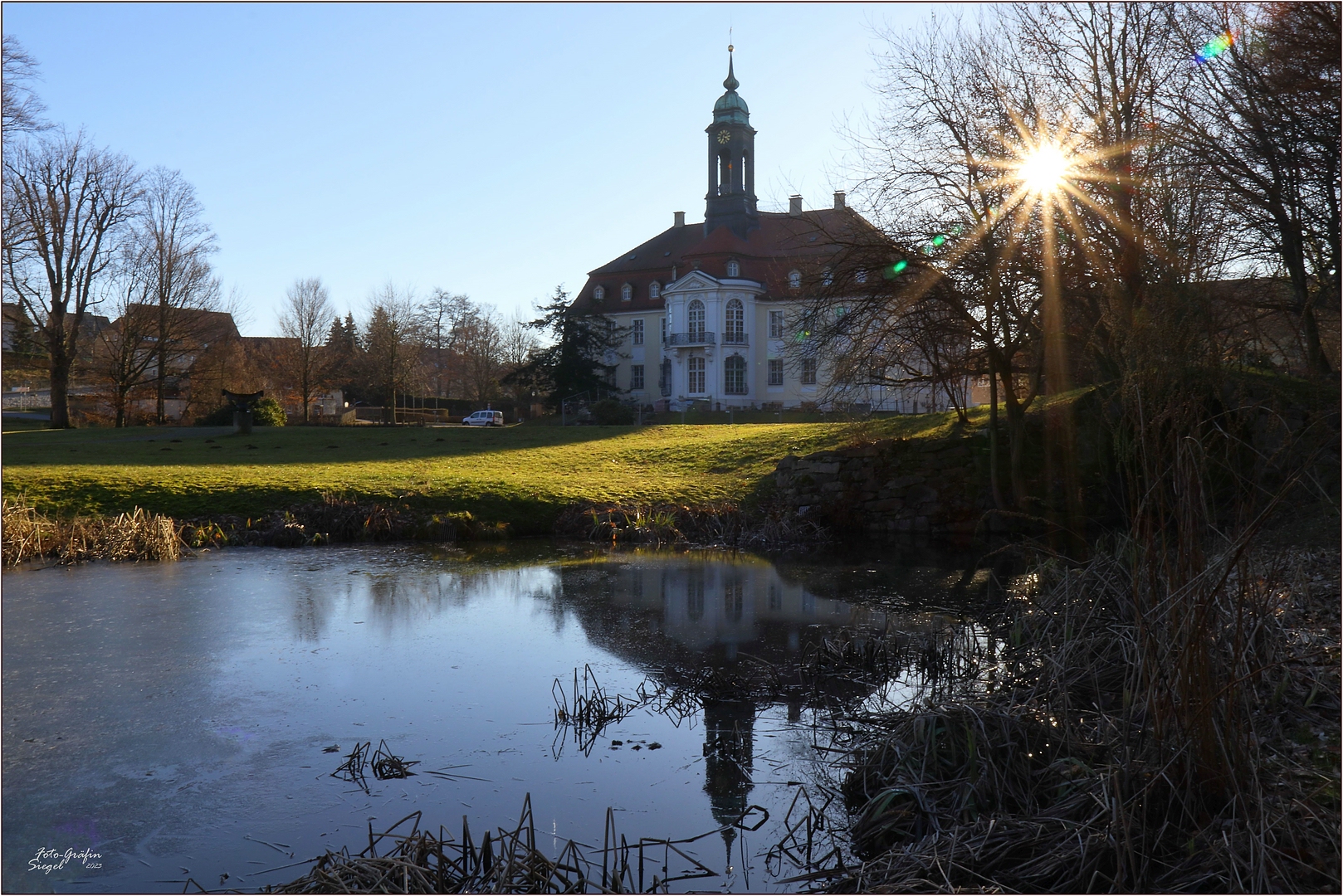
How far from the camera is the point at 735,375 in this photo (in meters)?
53.5

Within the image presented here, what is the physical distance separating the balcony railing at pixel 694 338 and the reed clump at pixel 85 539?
41.1 m

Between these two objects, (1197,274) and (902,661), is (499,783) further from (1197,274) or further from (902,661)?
(1197,274)

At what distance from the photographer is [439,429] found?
31109 millimetres

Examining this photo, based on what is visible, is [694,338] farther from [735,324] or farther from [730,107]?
[730,107]

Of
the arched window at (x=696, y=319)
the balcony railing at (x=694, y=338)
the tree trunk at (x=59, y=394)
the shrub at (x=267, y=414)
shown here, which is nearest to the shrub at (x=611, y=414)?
the shrub at (x=267, y=414)

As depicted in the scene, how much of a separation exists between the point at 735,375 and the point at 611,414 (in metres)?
18.1

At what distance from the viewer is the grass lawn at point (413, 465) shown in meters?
15.7

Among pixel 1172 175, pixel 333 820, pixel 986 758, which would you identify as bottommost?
pixel 333 820

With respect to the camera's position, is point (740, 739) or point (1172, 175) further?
point (1172, 175)

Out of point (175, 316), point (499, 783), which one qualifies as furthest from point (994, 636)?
point (175, 316)

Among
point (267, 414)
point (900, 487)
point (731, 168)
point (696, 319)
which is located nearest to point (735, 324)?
point (696, 319)

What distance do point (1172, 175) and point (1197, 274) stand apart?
7.44ft

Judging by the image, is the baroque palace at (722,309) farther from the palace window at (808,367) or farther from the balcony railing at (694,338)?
the palace window at (808,367)

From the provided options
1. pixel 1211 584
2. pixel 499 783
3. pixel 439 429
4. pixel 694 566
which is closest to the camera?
pixel 1211 584
